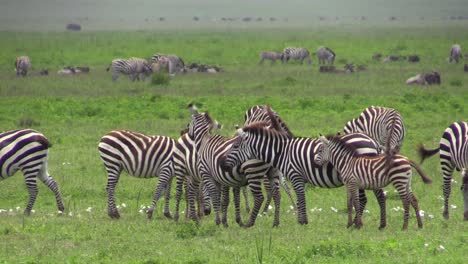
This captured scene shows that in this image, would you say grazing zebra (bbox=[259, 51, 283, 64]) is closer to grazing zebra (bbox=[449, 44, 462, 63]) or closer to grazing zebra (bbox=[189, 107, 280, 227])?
grazing zebra (bbox=[449, 44, 462, 63])

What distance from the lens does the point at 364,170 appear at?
1148 centimetres

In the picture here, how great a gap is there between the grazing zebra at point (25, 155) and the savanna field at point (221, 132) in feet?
1.97

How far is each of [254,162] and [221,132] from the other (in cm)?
924

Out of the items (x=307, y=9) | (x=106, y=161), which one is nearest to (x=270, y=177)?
(x=106, y=161)

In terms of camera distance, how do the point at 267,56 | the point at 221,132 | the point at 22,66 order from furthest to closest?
1. the point at 267,56
2. the point at 22,66
3. the point at 221,132

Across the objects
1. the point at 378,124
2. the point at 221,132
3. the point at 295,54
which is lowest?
the point at 295,54

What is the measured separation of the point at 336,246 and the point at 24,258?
3.44 metres

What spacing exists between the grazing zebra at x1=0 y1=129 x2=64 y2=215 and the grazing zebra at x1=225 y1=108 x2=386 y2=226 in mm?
3145

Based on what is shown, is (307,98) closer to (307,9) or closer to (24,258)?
(24,258)

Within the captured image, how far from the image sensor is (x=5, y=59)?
47688mm

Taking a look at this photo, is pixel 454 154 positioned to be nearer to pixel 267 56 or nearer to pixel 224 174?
pixel 224 174

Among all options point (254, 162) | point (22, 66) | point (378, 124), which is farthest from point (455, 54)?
point (254, 162)

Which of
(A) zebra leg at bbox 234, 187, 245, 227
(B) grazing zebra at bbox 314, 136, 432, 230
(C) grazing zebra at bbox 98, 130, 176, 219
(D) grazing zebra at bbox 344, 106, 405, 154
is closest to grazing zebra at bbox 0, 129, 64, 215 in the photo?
(C) grazing zebra at bbox 98, 130, 176, 219

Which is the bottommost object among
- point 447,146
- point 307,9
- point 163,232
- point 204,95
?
point 307,9
